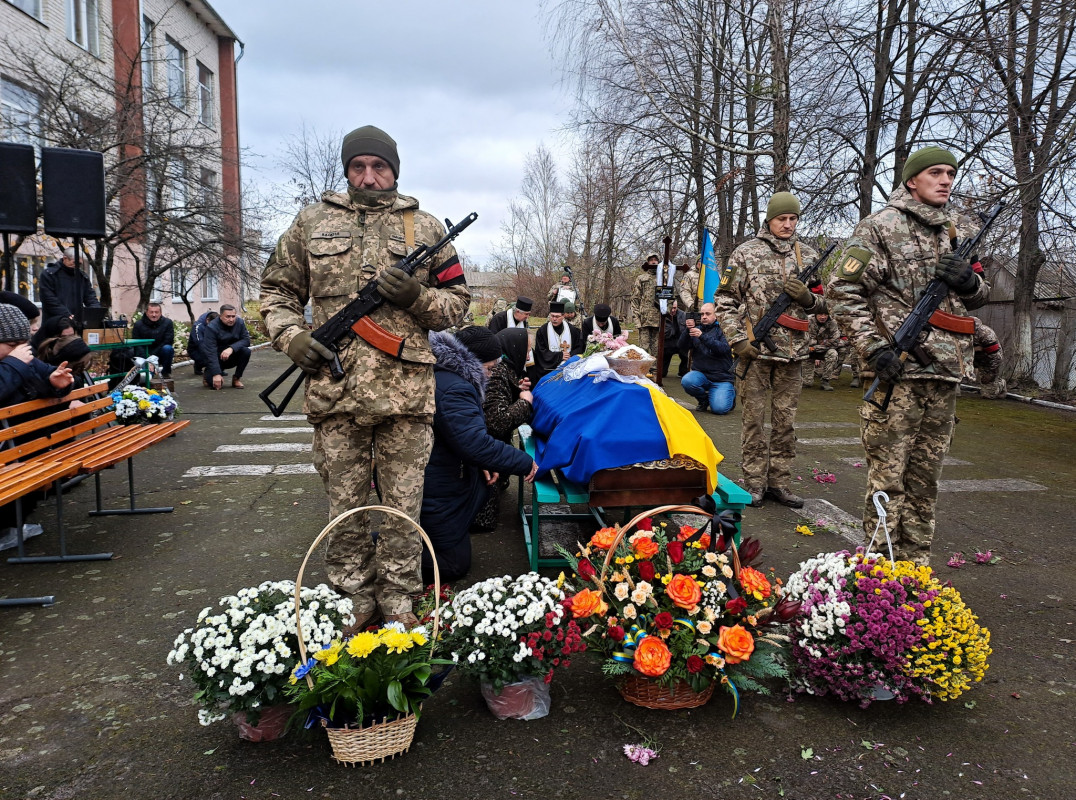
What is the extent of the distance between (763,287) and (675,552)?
11.3ft

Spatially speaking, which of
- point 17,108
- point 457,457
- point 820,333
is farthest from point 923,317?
point 17,108

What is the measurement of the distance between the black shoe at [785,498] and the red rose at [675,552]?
119 inches

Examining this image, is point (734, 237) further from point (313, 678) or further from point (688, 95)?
point (313, 678)

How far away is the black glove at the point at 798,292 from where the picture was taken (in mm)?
5336

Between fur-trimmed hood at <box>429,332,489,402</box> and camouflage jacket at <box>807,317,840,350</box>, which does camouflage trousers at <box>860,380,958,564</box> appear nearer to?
camouflage jacket at <box>807,317,840,350</box>

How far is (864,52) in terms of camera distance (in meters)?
11.8

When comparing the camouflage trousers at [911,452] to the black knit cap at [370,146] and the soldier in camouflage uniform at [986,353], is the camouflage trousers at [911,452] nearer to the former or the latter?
the soldier in camouflage uniform at [986,353]

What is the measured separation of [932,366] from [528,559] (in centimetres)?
257

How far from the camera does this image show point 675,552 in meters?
2.83

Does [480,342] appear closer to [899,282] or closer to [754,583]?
[754,583]

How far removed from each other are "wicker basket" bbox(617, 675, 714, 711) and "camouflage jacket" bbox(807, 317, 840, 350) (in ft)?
11.7

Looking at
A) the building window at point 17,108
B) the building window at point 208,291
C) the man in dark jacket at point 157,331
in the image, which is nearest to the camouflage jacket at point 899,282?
the man in dark jacket at point 157,331

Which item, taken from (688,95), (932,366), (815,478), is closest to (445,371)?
(932,366)

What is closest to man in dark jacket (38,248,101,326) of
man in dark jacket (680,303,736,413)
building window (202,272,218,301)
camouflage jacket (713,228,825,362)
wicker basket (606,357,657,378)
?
wicker basket (606,357,657,378)
